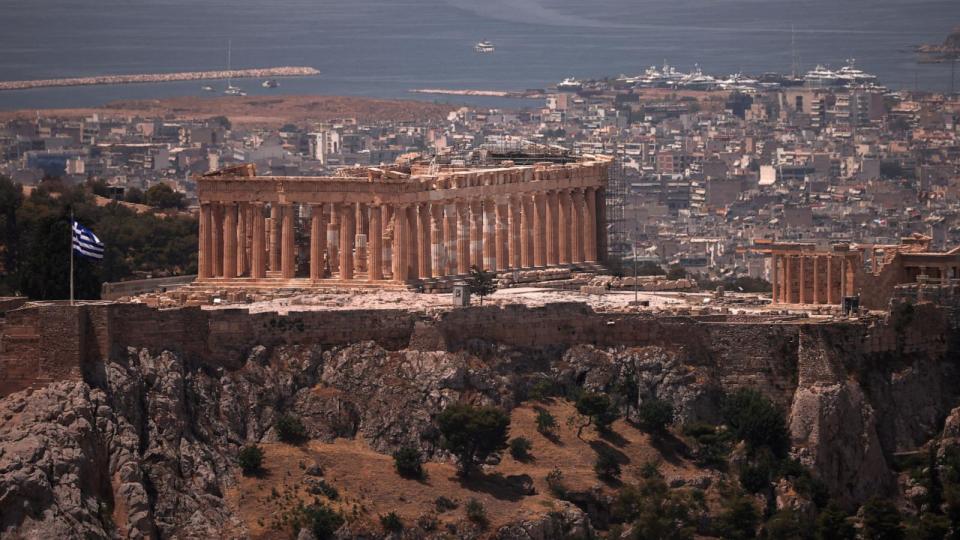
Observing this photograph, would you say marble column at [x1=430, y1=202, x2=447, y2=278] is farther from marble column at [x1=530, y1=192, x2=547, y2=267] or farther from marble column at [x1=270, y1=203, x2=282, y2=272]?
marble column at [x1=530, y1=192, x2=547, y2=267]

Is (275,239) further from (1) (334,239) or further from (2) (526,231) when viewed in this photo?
(2) (526,231)

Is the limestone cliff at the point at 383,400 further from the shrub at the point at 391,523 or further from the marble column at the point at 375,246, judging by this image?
the marble column at the point at 375,246

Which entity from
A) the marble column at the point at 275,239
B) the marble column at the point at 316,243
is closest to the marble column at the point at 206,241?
the marble column at the point at 275,239

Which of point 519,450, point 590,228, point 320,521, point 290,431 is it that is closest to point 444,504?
point 320,521

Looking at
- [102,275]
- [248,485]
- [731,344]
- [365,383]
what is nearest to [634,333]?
[731,344]

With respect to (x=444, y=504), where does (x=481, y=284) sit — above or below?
above
